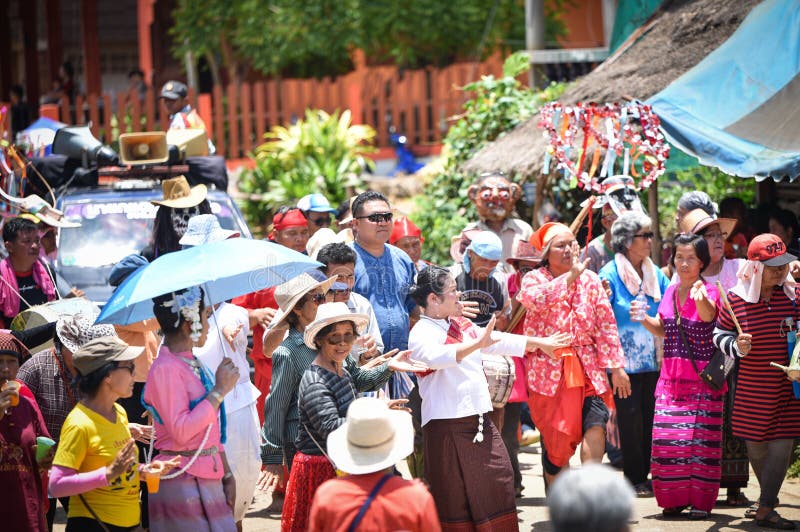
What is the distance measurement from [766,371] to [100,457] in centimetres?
428

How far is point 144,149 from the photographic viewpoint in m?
11.2

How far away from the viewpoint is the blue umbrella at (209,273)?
235 inches

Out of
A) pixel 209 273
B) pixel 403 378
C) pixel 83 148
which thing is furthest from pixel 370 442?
pixel 83 148

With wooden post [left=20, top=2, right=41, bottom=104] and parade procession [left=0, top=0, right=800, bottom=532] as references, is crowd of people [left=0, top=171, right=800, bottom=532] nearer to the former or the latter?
parade procession [left=0, top=0, right=800, bottom=532]

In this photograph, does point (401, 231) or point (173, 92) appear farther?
point (173, 92)

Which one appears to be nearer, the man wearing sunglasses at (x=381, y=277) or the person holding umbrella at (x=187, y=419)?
the person holding umbrella at (x=187, y=419)

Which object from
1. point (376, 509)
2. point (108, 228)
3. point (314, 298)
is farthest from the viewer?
point (108, 228)

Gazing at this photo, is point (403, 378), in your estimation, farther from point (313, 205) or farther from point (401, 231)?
point (313, 205)

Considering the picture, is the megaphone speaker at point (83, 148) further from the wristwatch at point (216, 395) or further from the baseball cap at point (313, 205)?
the wristwatch at point (216, 395)

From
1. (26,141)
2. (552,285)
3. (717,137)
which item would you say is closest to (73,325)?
(552,285)

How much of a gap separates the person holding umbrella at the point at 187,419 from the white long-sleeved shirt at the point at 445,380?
131 centimetres

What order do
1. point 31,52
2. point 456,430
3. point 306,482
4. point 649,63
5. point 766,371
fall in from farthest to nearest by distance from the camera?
point 31,52 < point 649,63 < point 766,371 < point 456,430 < point 306,482

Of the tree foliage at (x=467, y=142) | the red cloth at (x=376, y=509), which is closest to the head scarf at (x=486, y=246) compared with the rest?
the red cloth at (x=376, y=509)

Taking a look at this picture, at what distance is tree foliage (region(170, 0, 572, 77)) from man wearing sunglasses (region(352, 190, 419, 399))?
1295cm
